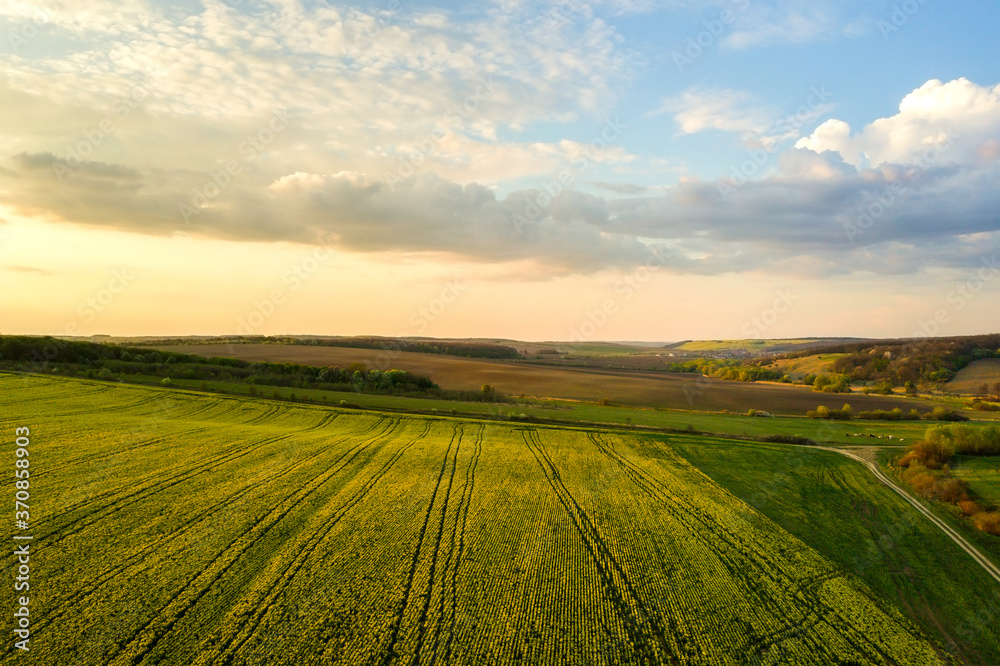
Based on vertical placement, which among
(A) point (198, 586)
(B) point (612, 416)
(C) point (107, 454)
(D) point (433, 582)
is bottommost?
(B) point (612, 416)

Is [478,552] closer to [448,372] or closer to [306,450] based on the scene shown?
[306,450]

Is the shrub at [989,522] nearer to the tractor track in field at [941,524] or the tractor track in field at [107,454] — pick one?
the tractor track in field at [941,524]

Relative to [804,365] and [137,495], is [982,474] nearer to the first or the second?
[137,495]

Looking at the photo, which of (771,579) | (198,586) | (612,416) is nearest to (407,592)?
(198,586)

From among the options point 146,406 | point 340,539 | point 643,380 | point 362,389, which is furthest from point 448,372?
point 340,539

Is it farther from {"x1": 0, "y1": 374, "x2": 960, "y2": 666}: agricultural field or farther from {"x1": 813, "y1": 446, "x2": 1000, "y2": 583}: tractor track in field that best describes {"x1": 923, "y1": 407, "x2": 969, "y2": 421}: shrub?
{"x1": 0, "y1": 374, "x2": 960, "y2": 666}: agricultural field

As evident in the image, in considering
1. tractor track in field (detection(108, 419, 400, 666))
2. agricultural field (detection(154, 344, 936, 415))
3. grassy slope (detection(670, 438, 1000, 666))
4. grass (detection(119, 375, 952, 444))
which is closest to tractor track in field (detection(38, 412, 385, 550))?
tractor track in field (detection(108, 419, 400, 666))
